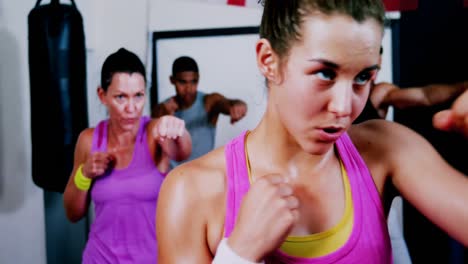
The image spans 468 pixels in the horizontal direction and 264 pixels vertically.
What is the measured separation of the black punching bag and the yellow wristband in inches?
1.5

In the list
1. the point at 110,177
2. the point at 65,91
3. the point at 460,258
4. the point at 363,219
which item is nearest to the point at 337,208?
the point at 363,219

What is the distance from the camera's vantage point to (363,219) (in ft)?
1.84

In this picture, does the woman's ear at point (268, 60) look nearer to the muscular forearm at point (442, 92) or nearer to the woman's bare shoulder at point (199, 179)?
the woman's bare shoulder at point (199, 179)

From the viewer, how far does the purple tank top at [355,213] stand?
54cm

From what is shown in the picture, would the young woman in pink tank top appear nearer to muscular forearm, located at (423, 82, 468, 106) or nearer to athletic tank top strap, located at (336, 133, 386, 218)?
athletic tank top strap, located at (336, 133, 386, 218)

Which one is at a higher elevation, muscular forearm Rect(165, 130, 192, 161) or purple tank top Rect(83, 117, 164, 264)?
muscular forearm Rect(165, 130, 192, 161)

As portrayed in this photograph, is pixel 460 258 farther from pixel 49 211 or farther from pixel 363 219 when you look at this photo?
pixel 49 211

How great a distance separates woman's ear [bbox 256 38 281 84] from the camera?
0.55 meters

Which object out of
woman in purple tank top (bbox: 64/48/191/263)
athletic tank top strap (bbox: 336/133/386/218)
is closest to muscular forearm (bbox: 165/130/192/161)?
woman in purple tank top (bbox: 64/48/191/263)

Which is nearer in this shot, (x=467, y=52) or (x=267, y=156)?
(x=267, y=156)

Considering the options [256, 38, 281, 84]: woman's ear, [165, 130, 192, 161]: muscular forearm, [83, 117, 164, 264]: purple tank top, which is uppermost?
[256, 38, 281, 84]: woman's ear

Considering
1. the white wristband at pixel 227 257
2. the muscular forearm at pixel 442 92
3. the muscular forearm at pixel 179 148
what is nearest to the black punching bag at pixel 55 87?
the muscular forearm at pixel 179 148

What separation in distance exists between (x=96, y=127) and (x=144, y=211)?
0.24 metres

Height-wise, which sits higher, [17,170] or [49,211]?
[17,170]
